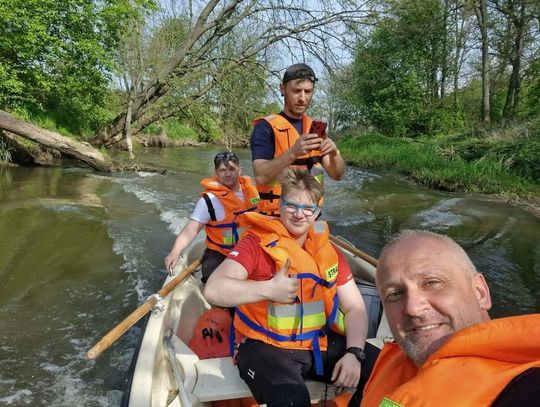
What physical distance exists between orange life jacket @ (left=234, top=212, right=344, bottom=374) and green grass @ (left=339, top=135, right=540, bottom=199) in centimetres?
802

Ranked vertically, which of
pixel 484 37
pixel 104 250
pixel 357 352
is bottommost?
pixel 104 250

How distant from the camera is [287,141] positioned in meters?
2.77

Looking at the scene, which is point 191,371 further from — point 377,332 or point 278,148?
point 278,148

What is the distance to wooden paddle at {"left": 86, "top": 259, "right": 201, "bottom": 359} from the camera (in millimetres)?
2102

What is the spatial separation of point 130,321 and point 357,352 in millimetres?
1279

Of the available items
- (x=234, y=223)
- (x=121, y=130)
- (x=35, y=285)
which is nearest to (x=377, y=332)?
(x=234, y=223)

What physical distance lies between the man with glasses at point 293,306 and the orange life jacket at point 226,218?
54.9 inches

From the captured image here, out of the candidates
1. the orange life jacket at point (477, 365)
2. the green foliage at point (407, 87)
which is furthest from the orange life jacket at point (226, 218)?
the green foliage at point (407, 87)

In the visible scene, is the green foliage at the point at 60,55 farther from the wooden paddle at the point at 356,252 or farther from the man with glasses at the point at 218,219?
the wooden paddle at the point at 356,252

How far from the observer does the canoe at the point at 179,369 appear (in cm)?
197

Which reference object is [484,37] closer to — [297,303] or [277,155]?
[277,155]

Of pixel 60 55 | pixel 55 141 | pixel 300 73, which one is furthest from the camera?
pixel 60 55

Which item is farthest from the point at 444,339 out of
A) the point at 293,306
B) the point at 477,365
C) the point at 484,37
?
the point at 484,37

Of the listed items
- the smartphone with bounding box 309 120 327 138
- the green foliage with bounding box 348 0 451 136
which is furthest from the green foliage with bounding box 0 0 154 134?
the smartphone with bounding box 309 120 327 138
